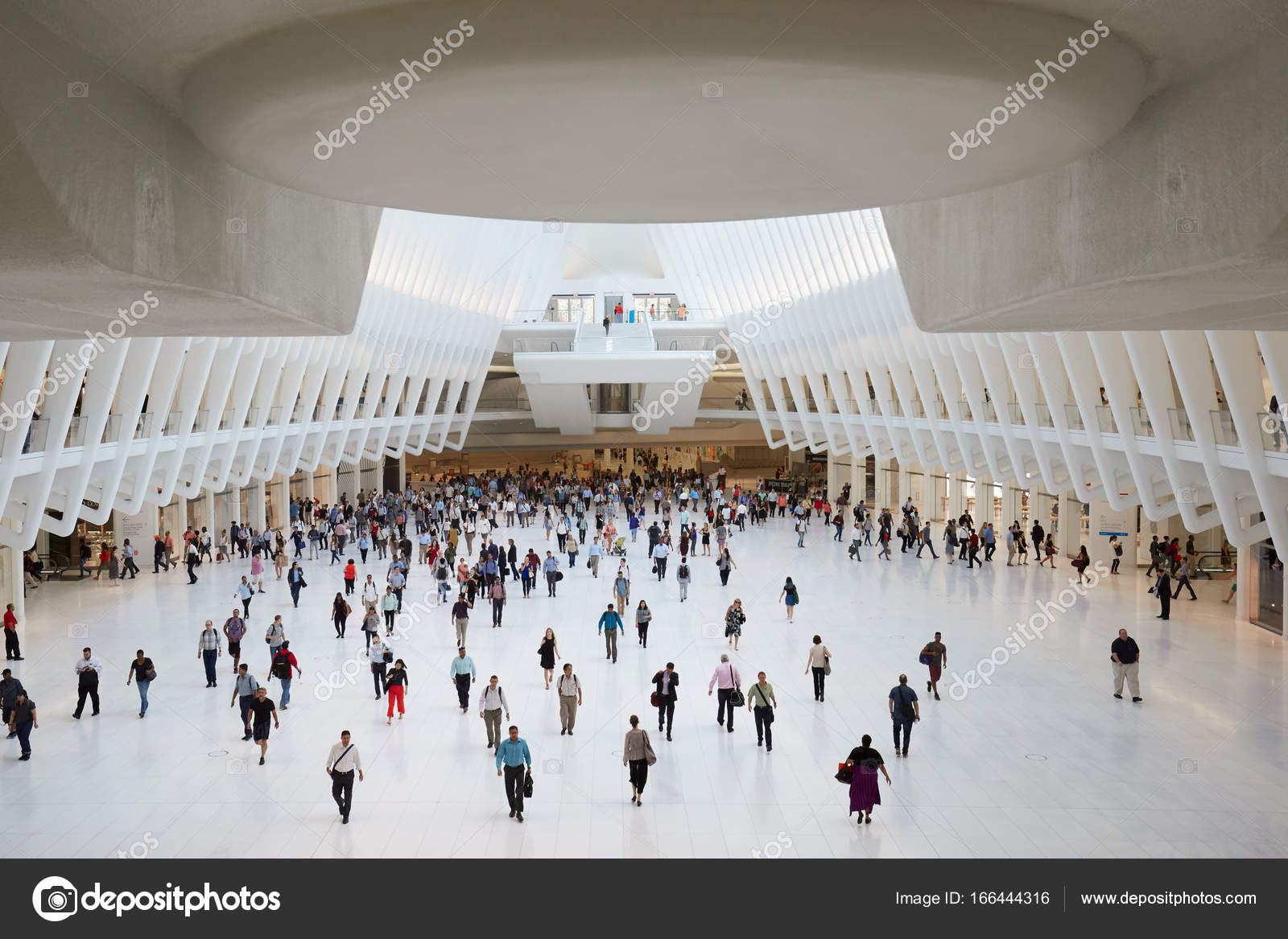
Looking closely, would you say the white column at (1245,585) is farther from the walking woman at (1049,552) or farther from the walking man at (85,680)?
the walking man at (85,680)

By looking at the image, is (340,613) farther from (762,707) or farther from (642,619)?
(762,707)

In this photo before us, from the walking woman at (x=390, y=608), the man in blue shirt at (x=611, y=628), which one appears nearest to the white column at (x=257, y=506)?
the walking woman at (x=390, y=608)

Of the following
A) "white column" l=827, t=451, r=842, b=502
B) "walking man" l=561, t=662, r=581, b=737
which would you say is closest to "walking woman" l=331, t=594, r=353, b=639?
"walking man" l=561, t=662, r=581, b=737

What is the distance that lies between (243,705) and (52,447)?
7458 millimetres

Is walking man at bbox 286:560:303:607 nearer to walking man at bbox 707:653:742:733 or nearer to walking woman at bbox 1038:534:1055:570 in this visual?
walking man at bbox 707:653:742:733

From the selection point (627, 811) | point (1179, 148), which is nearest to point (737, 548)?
point (627, 811)

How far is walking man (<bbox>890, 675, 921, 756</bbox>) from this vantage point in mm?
11234

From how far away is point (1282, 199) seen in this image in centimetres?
424

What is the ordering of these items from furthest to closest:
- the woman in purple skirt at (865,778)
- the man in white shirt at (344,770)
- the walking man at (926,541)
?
1. the walking man at (926,541)
2. the man in white shirt at (344,770)
3. the woman in purple skirt at (865,778)

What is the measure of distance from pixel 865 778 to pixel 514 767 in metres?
3.24

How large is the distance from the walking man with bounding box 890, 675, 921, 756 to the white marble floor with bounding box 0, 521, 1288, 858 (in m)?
0.33

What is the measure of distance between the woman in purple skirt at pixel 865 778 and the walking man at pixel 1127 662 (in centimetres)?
571

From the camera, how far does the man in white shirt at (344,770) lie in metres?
9.60
